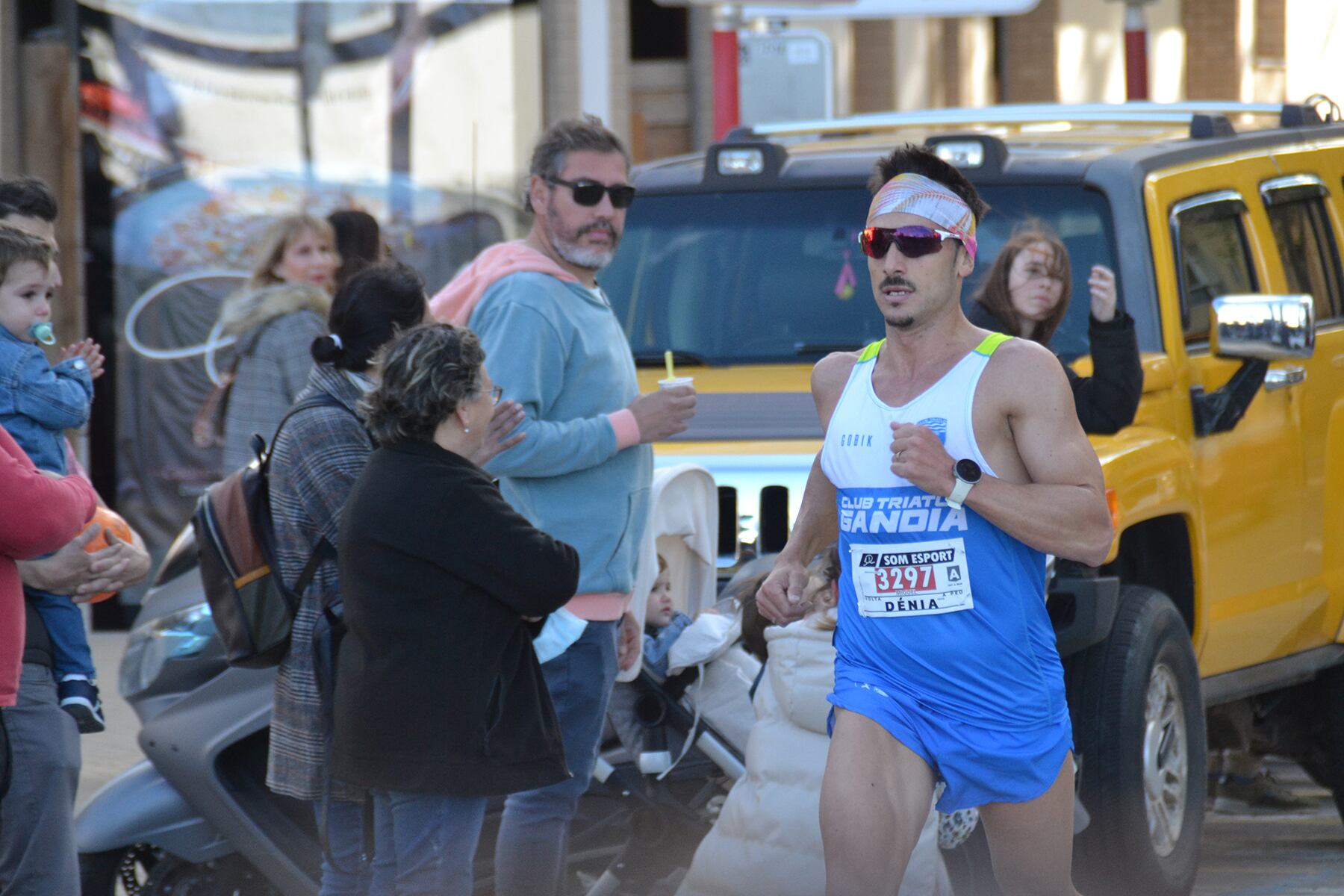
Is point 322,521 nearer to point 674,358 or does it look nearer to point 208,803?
point 208,803

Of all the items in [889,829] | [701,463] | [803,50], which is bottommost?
[889,829]

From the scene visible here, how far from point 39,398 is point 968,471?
79.1 inches

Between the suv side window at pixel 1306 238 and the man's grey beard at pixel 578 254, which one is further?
the suv side window at pixel 1306 238

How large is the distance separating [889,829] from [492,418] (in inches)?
49.1

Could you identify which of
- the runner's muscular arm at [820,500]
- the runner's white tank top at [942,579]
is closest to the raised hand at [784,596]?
the runner's muscular arm at [820,500]

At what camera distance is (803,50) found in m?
10.4

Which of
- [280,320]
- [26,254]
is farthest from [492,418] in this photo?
[280,320]

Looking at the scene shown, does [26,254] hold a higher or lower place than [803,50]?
lower

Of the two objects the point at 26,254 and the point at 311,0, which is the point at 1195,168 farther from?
the point at 311,0

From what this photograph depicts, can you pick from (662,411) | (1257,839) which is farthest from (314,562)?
(1257,839)

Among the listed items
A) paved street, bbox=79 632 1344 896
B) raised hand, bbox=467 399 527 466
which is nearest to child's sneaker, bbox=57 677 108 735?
raised hand, bbox=467 399 527 466

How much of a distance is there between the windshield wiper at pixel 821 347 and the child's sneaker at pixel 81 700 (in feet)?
9.35

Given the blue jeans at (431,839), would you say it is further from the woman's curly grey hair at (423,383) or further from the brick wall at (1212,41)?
the brick wall at (1212,41)

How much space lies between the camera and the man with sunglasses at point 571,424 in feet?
16.8
